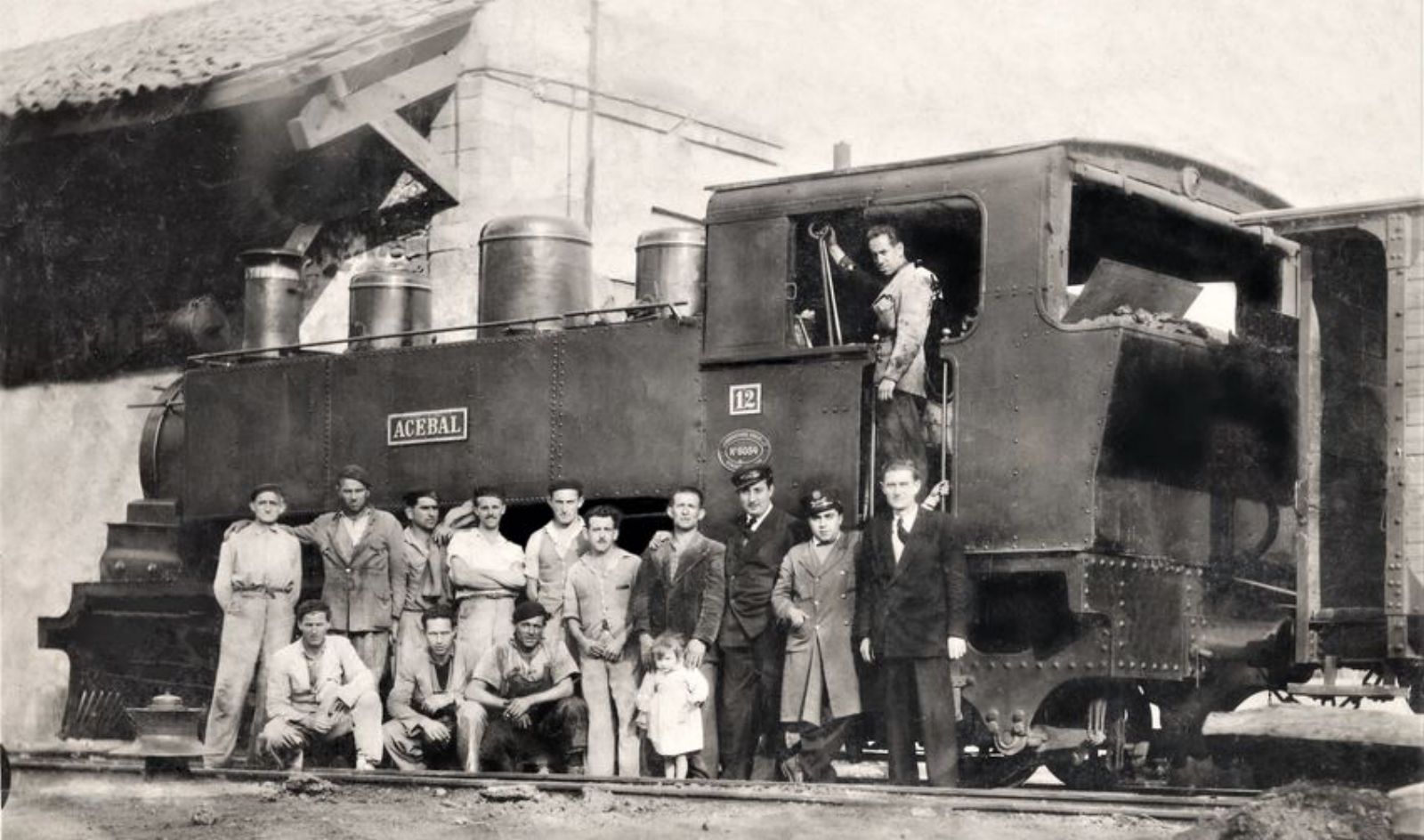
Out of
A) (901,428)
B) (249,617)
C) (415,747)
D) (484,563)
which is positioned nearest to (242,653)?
(249,617)

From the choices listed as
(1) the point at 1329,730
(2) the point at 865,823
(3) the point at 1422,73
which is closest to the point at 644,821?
(2) the point at 865,823

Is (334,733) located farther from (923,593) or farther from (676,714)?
(923,593)

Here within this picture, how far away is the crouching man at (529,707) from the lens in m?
9.58

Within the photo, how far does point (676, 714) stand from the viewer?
9078 mm

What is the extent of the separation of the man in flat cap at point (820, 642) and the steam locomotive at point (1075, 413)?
1.13 ft

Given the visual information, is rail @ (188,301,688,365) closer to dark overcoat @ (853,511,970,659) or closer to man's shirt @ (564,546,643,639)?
man's shirt @ (564,546,643,639)

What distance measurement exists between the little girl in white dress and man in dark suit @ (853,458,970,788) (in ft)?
3.01

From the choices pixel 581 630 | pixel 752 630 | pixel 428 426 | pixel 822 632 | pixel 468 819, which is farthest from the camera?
pixel 428 426

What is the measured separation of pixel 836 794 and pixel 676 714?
5.47 ft

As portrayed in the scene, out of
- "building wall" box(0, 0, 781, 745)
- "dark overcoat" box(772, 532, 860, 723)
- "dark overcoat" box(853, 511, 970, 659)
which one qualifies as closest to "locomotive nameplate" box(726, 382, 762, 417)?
"dark overcoat" box(772, 532, 860, 723)

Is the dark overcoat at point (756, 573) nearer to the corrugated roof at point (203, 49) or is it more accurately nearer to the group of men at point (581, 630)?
the group of men at point (581, 630)

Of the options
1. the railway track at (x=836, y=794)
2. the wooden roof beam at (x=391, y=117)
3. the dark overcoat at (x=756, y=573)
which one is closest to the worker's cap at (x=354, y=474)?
the railway track at (x=836, y=794)

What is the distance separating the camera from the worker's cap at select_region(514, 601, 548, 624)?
9.62m

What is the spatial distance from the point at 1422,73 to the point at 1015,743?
3.45 metres
